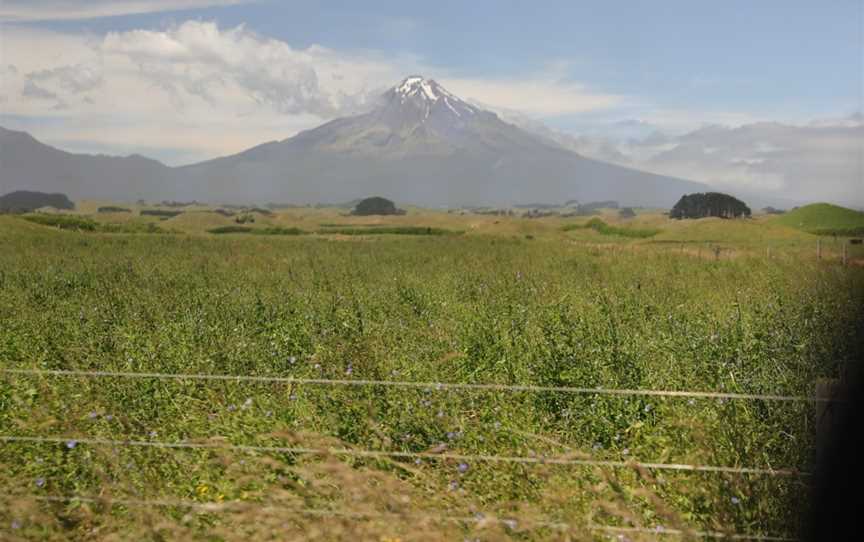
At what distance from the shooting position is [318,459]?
16.8 feet

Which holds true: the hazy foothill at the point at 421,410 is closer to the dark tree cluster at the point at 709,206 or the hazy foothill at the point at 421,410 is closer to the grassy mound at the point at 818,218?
the grassy mound at the point at 818,218

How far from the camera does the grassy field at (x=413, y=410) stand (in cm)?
413

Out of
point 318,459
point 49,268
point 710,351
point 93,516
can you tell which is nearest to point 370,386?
point 318,459

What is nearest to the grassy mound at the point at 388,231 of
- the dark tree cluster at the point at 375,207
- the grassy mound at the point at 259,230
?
the grassy mound at the point at 259,230

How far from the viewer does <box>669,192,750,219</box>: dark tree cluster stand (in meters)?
107

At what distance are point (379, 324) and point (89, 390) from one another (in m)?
4.04

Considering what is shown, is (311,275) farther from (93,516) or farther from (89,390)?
(93,516)

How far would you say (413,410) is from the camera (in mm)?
6066

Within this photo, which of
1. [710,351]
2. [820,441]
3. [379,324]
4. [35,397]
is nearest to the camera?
[820,441]

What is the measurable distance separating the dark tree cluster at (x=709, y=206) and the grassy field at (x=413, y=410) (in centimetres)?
9848

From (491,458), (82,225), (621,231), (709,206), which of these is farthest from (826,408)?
(709,206)

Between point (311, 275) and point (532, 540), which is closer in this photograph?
point (532, 540)

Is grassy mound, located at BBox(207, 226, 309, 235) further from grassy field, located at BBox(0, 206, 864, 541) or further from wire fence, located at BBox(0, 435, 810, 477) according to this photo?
wire fence, located at BBox(0, 435, 810, 477)

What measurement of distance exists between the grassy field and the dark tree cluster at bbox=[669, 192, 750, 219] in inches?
3877
